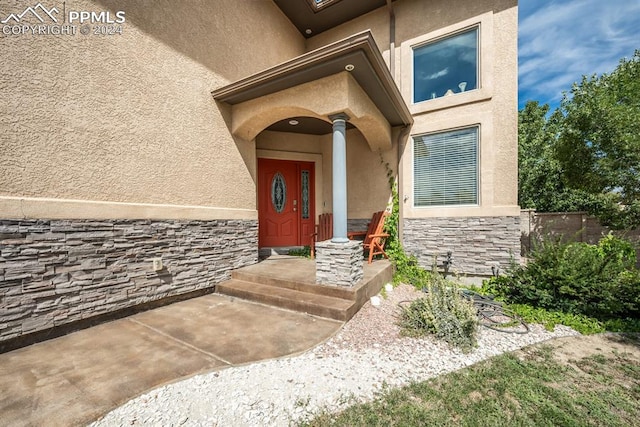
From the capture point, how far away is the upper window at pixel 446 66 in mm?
5098

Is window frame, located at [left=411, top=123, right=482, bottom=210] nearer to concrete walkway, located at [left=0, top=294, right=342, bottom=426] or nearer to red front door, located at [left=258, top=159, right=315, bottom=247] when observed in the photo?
red front door, located at [left=258, top=159, right=315, bottom=247]

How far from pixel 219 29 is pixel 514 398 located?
6.00 m

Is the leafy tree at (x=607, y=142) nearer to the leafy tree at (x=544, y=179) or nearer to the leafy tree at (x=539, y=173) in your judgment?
the leafy tree at (x=544, y=179)

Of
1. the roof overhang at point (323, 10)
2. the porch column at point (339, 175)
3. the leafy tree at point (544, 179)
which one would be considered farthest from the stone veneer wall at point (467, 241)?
the leafy tree at point (544, 179)

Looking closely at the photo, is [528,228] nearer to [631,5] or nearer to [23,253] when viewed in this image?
[631,5]

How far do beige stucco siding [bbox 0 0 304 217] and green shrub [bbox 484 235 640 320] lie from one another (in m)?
4.67

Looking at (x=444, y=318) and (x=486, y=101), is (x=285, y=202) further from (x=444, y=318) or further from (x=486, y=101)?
(x=486, y=101)

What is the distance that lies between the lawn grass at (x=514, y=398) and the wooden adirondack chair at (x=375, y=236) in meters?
2.70

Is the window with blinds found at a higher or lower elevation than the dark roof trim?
lower

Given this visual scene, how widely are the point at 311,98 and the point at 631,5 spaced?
21.5 feet

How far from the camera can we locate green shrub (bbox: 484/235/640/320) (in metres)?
3.28

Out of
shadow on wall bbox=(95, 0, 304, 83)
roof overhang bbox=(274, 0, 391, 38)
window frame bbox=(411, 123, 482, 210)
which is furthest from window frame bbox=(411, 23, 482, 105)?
shadow on wall bbox=(95, 0, 304, 83)

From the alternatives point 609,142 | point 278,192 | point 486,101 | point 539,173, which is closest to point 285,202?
point 278,192

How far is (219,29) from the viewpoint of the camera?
4.37m
